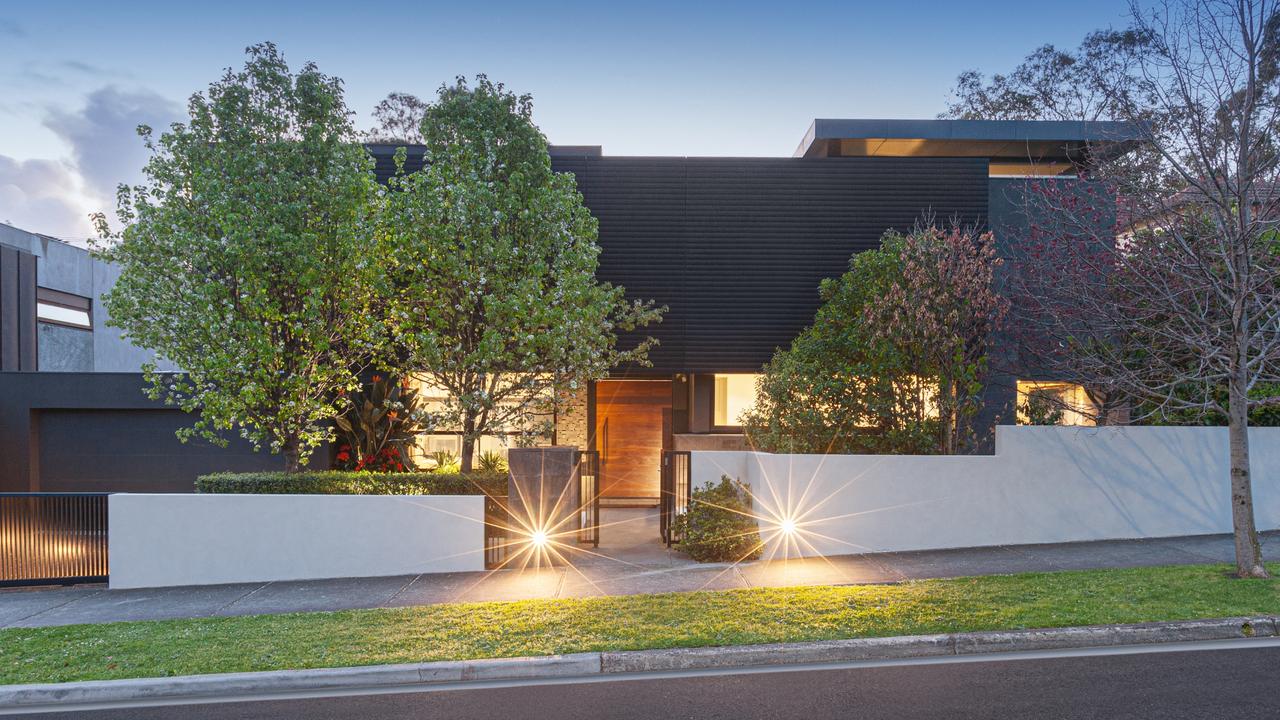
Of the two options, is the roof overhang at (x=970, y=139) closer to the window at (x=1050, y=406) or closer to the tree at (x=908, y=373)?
the window at (x=1050, y=406)

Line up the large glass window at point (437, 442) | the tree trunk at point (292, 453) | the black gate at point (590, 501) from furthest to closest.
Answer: the large glass window at point (437, 442) → the tree trunk at point (292, 453) → the black gate at point (590, 501)

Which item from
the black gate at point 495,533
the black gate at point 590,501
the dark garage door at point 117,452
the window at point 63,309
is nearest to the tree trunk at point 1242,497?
the black gate at point 590,501

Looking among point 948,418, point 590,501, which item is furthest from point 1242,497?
point 590,501

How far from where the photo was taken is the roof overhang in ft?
55.3

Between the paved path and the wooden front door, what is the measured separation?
6081mm

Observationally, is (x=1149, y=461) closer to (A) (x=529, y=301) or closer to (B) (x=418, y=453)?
(A) (x=529, y=301)

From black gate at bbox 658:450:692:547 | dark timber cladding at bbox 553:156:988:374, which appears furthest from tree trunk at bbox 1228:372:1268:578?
dark timber cladding at bbox 553:156:988:374

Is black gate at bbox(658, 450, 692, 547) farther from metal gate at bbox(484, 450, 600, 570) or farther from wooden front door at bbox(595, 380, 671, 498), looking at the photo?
wooden front door at bbox(595, 380, 671, 498)

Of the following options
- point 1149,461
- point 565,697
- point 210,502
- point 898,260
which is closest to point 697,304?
point 898,260

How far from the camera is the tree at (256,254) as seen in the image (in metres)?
11.0

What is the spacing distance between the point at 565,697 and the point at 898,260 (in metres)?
9.28

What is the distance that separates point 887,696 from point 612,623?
8.73 ft

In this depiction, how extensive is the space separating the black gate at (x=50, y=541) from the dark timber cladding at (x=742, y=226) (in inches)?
377

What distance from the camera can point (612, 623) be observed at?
711 cm
